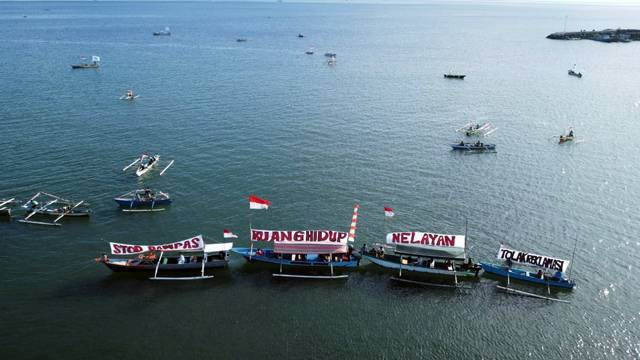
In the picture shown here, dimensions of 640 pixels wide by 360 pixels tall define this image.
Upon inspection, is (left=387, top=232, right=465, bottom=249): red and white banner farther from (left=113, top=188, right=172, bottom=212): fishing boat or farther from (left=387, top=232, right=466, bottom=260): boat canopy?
(left=113, top=188, right=172, bottom=212): fishing boat

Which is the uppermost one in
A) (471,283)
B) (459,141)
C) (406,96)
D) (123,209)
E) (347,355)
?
(406,96)

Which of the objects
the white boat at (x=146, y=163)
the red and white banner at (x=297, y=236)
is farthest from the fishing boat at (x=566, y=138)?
the white boat at (x=146, y=163)

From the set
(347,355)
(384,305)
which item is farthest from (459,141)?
(347,355)

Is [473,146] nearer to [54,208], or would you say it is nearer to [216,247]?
[216,247]

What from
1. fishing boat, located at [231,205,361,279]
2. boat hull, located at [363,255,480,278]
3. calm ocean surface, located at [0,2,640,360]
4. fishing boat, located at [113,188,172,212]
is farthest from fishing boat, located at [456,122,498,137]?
fishing boat, located at [113,188,172,212]

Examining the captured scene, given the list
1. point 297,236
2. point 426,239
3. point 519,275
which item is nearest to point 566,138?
point 519,275

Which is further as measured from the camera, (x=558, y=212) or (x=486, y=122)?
(x=486, y=122)

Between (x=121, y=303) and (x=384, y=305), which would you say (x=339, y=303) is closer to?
(x=384, y=305)
